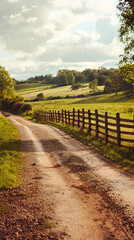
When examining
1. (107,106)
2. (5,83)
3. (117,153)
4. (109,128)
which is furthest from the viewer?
(5,83)

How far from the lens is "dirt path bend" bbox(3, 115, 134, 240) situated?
4387 mm

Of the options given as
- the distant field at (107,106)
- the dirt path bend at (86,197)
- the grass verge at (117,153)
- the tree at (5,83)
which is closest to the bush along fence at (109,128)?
the grass verge at (117,153)

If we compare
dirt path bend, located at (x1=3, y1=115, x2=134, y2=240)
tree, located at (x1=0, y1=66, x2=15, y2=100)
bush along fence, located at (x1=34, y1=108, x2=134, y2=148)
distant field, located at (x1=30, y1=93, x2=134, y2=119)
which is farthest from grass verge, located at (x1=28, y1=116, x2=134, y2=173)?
tree, located at (x1=0, y1=66, x2=15, y2=100)

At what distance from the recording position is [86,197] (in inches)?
234

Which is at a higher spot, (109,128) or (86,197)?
(109,128)

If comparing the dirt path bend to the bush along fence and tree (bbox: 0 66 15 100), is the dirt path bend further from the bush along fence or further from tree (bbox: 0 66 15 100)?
tree (bbox: 0 66 15 100)

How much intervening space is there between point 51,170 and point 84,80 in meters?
153

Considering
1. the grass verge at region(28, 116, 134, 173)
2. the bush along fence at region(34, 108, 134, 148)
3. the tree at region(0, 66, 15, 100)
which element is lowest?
the grass verge at region(28, 116, 134, 173)

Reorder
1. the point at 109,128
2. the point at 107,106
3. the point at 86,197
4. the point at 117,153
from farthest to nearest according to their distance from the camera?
the point at 107,106 < the point at 109,128 < the point at 117,153 < the point at 86,197

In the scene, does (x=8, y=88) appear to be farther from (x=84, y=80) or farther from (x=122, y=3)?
(x=84, y=80)

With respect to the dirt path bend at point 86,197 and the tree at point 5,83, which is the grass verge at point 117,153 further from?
the tree at point 5,83

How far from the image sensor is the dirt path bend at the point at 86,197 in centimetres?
439

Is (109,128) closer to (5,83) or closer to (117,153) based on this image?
(117,153)

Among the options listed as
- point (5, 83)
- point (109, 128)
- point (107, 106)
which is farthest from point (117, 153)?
point (5, 83)
